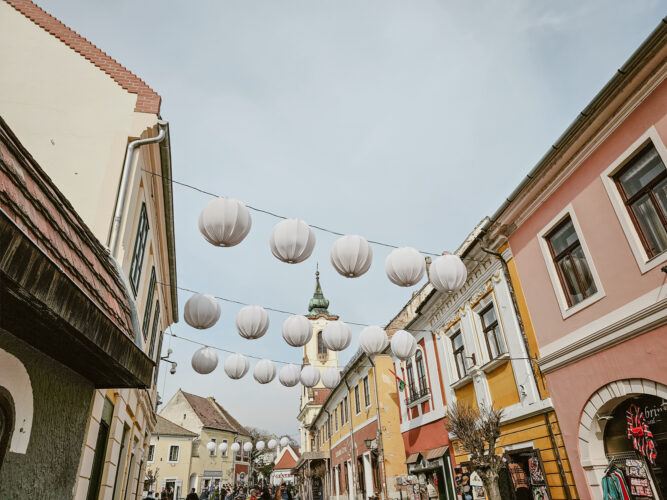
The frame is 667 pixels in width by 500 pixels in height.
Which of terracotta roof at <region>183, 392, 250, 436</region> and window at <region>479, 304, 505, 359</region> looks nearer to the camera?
window at <region>479, 304, 505, 359</region>

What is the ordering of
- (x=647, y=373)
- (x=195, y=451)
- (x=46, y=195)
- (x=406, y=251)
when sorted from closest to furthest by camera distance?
1. (x=46, y=195)
2. (x=647, y=373)
3. (x=406, y=251)
4. (x=195, y=451)

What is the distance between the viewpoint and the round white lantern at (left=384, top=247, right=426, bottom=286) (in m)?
7.37

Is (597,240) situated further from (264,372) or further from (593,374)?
(264,372)

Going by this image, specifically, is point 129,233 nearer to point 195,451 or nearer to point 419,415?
point 419,415

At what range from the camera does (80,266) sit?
3.98 meters

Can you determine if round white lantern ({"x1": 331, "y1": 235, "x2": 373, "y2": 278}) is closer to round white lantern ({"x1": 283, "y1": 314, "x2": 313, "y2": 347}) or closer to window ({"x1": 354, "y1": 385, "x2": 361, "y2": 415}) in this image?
round white lantern ({"x1": 283, "y1": 314, "x2": 313, "y2": 347})

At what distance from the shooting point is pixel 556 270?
840cm

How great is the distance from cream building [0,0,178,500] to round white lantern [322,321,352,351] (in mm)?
A: 4349

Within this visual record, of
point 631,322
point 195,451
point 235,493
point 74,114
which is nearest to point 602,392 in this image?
point 631,322

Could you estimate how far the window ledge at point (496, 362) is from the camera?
31.4 ft

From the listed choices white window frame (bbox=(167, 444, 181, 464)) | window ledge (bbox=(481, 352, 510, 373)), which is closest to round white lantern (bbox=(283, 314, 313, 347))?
window ledge (bbox=(481, 352, 510, 373))

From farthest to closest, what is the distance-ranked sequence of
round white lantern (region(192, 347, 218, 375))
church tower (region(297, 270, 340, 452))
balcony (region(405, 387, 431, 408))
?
1. church tower (region(297, 270, 340, 452))
2. balcony (region(405, 387, 431, 408))
3. round white lantern (region(192, 347, 218, 375))

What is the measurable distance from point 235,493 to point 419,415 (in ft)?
59.5

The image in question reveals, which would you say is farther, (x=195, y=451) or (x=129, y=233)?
(x=195, y=451)
